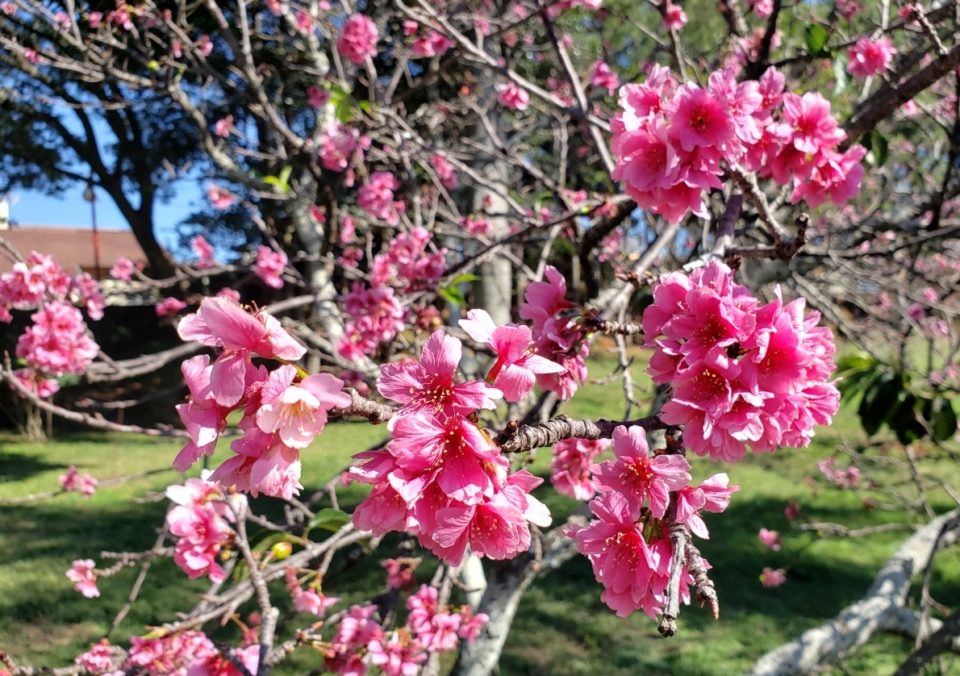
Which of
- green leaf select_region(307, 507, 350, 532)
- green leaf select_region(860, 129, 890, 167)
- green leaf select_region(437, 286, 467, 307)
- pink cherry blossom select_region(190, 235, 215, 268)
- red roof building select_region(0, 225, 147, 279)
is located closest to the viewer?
green leaf select_region(307, 507, 350, 532)

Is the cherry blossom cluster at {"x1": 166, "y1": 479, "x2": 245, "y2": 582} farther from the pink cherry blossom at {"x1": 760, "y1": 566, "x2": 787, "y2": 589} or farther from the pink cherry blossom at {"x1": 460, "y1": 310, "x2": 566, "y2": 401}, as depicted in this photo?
the pink cherry blossom at {"x1": 760, "y1": 566, "x2": 787, "y2": 589}

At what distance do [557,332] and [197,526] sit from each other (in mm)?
1162

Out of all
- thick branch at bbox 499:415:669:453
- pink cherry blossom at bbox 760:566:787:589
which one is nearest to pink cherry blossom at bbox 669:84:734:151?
thick branch at bbox 499:415:669:453

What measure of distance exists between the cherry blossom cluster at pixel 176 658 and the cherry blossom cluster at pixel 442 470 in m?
1.07

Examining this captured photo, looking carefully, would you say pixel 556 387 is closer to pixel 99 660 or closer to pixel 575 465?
pixel 575 465

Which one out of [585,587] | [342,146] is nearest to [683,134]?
[342,146]

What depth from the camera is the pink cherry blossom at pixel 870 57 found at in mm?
2256

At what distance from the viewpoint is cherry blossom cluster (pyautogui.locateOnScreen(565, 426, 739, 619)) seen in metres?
0.76

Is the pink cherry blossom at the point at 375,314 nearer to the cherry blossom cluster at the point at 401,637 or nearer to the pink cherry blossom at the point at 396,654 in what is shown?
the cherry blossom cluster at the point at 401,637

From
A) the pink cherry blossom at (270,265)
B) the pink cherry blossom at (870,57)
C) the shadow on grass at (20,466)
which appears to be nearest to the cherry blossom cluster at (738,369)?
the pink cherry blossom at (870,57)

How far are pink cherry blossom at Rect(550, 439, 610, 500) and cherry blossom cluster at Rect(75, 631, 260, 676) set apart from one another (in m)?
0.78

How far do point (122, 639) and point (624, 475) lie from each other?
13.7ft

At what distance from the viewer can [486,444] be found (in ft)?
2.08

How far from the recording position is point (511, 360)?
73 cm
